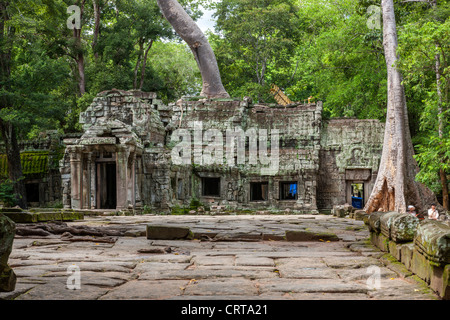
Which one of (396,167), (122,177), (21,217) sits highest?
(396,167)

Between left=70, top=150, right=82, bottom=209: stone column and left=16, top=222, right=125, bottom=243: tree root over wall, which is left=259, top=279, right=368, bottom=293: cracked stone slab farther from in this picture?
left=70, top=150, right=82, bottom=209: stone column

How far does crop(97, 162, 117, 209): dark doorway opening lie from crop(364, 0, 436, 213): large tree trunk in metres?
11.1

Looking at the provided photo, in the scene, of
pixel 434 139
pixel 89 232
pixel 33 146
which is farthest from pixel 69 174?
pixel 434 139

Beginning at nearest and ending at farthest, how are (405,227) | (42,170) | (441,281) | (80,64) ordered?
(441,281), (405,227), (42,170), (80,64)

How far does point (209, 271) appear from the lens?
17.4ft

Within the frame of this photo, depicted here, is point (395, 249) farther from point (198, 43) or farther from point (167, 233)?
point (198, 43)

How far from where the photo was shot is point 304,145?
1000 inches

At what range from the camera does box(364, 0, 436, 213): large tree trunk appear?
17.6 m

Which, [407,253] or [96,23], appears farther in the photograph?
[96,23]

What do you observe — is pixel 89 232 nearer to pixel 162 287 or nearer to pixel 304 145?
pixel 162 287

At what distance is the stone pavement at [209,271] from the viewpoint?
4.13 metres

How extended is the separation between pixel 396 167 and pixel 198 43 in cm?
1659

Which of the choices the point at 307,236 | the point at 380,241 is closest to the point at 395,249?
the point at 380,241

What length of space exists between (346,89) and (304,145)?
4.44 meters
